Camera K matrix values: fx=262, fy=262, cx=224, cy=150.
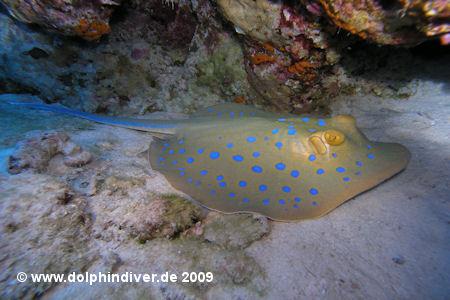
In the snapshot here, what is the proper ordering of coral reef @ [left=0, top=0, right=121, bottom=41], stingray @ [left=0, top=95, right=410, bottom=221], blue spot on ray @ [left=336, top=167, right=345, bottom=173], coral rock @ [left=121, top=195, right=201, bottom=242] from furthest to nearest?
coral reef @ [left=0, top=0, right=121, bottom=41]
blue spot on ray @ [left=336, top=167, right=345, bottom=173]
stingray @ [left=0, top=95, right=410, bottom=221]
coral rock @ [left=121, top=195, right=201, bottom=242]

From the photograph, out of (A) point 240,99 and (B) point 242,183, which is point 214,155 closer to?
(B) point 242,183

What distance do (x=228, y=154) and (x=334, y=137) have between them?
1329mm

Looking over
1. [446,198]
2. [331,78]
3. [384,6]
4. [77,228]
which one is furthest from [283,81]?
[77,228]

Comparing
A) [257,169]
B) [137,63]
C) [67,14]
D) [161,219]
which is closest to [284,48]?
[257,169]

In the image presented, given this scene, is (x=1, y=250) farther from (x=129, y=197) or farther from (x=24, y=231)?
(x=129, y=197)

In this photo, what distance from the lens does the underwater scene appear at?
2.29m

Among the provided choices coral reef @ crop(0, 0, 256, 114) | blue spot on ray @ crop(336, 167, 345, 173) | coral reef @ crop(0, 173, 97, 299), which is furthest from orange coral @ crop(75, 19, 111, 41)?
blue spot on ray @ crop(336, 167, 345, 173)

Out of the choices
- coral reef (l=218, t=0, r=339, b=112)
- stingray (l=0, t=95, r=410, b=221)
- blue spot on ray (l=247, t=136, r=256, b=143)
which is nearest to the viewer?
stingray (l=0, t=95, r=410, b=221)

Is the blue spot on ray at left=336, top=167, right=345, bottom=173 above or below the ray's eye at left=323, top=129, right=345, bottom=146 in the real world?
below

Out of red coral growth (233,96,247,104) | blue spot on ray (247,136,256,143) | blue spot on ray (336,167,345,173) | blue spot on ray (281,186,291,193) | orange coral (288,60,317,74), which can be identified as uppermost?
orange coral (288,60,317,74)

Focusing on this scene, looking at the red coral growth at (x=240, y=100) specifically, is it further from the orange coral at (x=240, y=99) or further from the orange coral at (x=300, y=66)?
the orange coral at (x=300, y=66)

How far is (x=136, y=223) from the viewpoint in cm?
270

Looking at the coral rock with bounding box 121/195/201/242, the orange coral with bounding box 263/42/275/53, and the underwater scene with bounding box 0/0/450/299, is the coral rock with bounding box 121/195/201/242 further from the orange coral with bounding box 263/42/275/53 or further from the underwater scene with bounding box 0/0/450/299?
the orange coral with bounding box 263/42/275/53

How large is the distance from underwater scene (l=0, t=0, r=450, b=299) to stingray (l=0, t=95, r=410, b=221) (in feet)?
0.06
